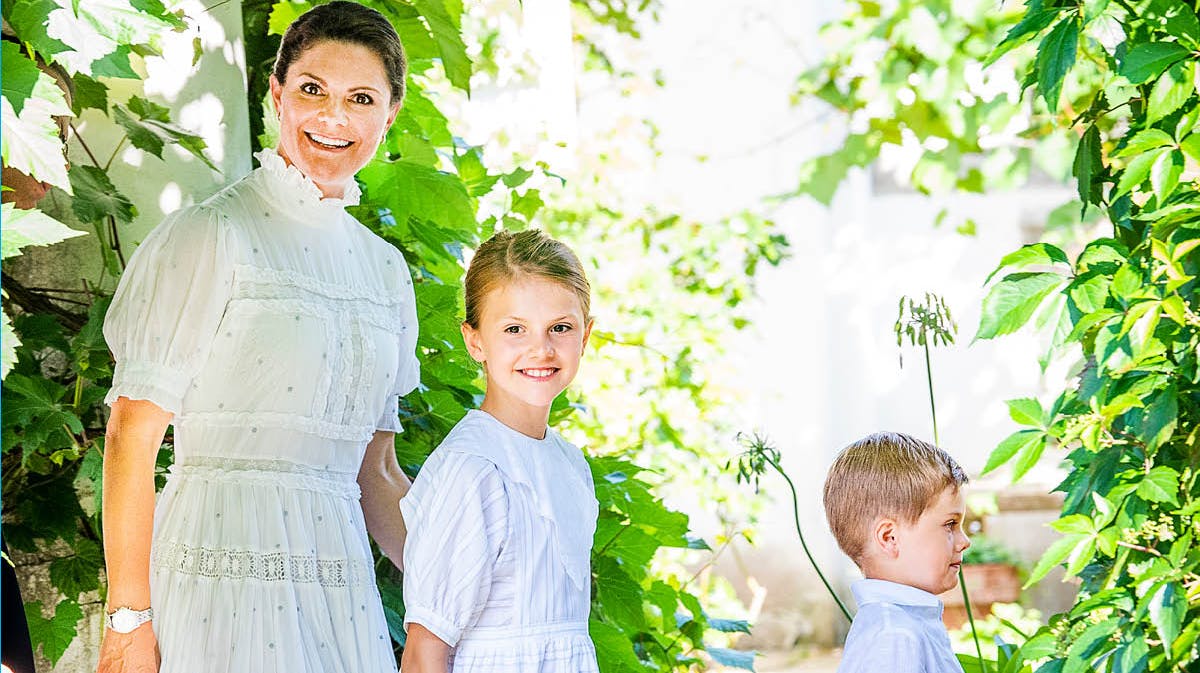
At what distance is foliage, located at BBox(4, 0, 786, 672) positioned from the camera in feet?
4.32

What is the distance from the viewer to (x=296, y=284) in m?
1.59

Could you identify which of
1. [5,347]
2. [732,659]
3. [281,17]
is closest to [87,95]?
[281,17]

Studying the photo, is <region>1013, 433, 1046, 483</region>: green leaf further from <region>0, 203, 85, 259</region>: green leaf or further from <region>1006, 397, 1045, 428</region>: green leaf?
<region>0, 203, 85, 259</region>: green leaf

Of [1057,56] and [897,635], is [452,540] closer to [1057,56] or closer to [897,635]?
[897,635]

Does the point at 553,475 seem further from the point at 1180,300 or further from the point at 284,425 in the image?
the point at 1180,300

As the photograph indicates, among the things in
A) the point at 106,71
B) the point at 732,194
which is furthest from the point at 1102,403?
the point at 732,194

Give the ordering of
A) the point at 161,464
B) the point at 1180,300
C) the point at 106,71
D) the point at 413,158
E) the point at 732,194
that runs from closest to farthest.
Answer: the point at 106,71, the point at 1180,300, the point at 161,464, the point at 413,158, the point at 732,194

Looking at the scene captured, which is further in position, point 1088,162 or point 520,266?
point 1088,162

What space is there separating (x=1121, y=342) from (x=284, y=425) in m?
1.03

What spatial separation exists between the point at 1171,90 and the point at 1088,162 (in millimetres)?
184

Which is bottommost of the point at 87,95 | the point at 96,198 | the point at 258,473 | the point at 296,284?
→ the point at 258,473

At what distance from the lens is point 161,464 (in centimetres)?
176

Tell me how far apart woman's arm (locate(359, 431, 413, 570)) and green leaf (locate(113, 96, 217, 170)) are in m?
0.46

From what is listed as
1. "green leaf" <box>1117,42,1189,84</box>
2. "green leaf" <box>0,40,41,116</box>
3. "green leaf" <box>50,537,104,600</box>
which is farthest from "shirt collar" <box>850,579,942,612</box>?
"green leaf" <box>0,40,41,116</box>
